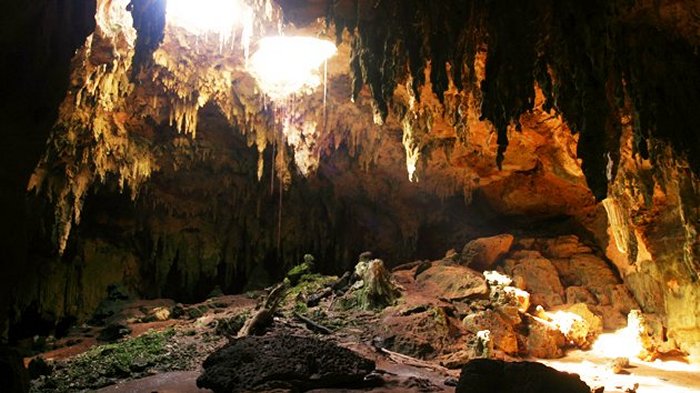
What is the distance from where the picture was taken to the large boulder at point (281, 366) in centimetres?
581

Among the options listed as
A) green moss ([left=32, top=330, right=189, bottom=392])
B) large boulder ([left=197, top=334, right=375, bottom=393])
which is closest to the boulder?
green moss ([left=32, top=330, right=189, bottom=392])

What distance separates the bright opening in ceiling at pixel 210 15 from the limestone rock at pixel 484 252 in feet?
30.4

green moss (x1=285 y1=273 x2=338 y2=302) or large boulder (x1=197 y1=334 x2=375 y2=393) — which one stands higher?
green moss (x1=285 y1=273 x2=338 y2=302)

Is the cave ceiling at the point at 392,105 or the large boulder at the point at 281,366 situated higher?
the cave ceiling at the point at 392,105

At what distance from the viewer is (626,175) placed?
914 cm

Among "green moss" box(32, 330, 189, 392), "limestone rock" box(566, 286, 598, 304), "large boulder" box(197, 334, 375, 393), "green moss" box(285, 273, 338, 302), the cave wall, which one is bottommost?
"green moss" box(32, 330, 189, 392)

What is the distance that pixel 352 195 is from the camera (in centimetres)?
1719

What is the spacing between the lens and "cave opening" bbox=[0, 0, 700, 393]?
18.8 feet

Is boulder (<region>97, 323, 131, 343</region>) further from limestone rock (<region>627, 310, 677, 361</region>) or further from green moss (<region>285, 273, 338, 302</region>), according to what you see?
limestone rock (<region>627, 310, 677, 361</region>)

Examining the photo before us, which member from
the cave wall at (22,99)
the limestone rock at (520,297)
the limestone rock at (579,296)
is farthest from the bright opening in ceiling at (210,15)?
the limestone rock at (579,296)

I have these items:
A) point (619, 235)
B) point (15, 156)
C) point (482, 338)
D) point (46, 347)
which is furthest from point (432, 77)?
point (46, 347)

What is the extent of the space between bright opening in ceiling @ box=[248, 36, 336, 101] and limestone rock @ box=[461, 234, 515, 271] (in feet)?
23.5

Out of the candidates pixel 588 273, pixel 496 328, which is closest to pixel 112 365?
pixel 496 328

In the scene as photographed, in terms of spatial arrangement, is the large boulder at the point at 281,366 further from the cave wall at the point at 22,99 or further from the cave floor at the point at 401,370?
the cave wall at the point at 22,99
